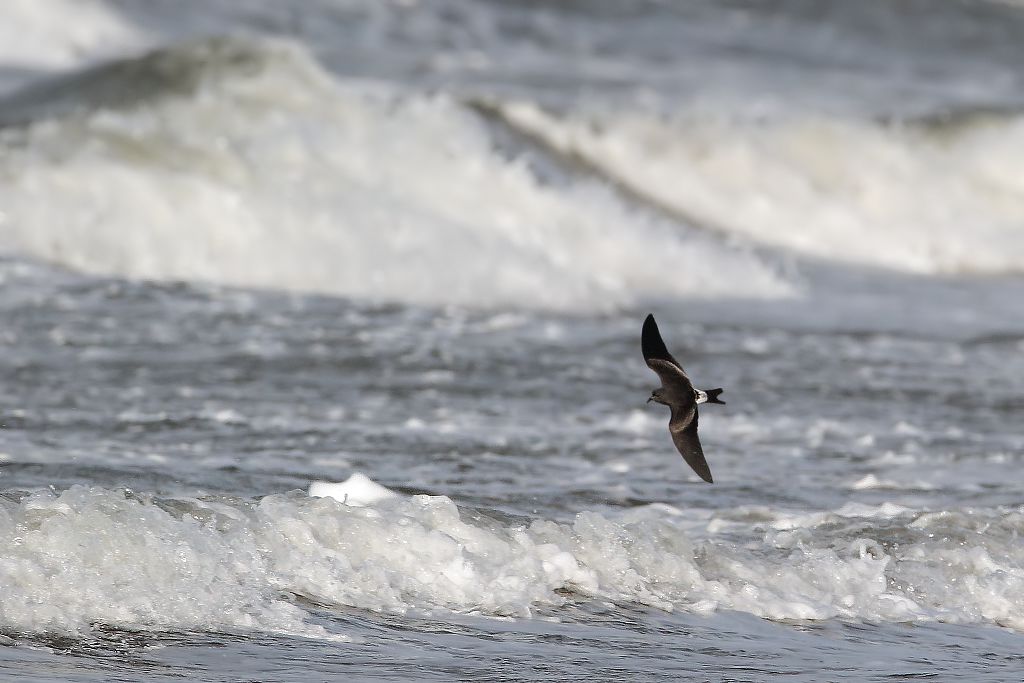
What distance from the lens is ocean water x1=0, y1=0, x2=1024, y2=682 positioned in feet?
14.6

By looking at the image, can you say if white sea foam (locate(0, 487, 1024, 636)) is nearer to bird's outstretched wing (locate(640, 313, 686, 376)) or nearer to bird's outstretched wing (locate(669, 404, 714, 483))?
bird's outstretched wing (locate(669, 404, 714, 483))

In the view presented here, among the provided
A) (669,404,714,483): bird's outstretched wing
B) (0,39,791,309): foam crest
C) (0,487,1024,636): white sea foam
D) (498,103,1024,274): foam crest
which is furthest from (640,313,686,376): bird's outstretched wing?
(498,103,1024,274): foam crest

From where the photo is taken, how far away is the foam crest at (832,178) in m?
14.5

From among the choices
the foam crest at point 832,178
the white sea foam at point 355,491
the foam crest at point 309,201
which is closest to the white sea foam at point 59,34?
the foam crest at point 309,201

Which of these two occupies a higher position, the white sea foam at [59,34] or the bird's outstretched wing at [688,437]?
the white sea foam at [59,34]

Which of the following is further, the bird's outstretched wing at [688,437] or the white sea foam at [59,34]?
the white sea foam at [59,34]

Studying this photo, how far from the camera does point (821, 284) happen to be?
1212 centimetres

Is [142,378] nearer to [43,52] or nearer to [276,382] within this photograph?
[276,382]

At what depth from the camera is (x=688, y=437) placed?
481 centimetres

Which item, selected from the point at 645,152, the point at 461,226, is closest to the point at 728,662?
the point at 461,226

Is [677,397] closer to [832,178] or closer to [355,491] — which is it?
[355,491]

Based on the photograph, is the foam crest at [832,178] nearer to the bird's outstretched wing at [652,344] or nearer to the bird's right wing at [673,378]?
the bird's right wing at [673,378]

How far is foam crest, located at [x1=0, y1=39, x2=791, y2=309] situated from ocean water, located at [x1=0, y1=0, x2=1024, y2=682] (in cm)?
4

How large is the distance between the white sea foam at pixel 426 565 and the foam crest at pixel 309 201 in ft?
15.7
